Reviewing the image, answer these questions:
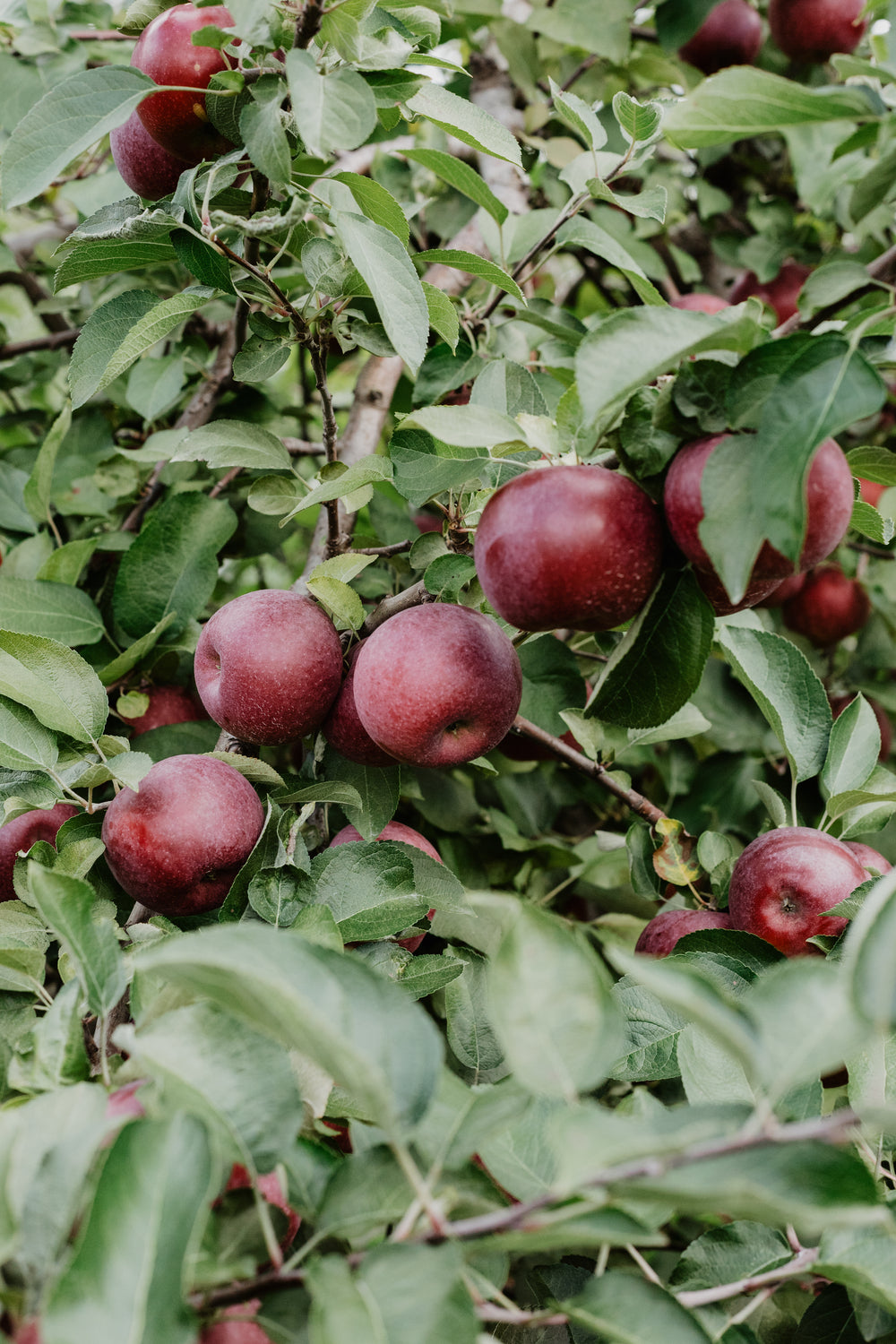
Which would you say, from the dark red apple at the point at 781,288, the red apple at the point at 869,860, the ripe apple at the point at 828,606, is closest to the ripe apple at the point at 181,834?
the red apple at the point at 869,860

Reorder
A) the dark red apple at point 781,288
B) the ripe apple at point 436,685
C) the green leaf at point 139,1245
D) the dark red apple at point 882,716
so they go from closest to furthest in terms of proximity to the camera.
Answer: the green leaf at point 139,1245
the ripe apple at point 436,685
the dark red apple at point 882,716
the dark red apple at point 781,288

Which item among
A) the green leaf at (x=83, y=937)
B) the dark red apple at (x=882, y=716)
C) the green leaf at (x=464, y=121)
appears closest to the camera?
the green leaf at (x=83, y=937)

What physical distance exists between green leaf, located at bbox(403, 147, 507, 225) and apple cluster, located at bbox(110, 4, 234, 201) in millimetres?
215

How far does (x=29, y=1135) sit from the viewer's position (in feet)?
1.72

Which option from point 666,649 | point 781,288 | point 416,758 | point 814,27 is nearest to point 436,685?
point 416,758

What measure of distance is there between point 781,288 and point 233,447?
1470 mm

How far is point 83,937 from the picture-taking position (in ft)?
2.06

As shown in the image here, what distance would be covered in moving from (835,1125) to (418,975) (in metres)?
0.46

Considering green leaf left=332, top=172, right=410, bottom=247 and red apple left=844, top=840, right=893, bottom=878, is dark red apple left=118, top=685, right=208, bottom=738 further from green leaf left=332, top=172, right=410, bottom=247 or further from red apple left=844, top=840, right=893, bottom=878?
red apple left=844, top=840, right=893, bottom=878

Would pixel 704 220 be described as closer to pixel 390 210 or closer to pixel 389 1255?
pixel 390 210

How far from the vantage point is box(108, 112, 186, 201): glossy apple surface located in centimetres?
97

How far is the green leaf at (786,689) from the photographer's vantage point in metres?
1.13

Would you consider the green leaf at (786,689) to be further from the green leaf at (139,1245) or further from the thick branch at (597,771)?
the green leaf at (139,1245)

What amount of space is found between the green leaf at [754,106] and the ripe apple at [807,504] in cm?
24
